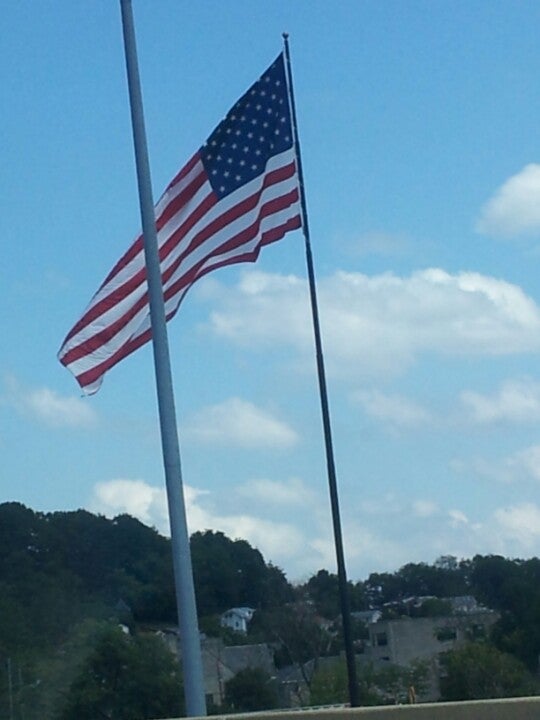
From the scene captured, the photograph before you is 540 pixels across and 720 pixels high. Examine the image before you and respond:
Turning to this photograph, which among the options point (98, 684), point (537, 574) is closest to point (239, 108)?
point (98, 684)

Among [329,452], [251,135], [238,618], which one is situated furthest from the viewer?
[238,618]

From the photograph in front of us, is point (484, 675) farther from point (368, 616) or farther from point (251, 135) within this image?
point (251, 135)

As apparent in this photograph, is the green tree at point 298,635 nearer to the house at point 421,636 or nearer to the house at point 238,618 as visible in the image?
the house at point 421,636

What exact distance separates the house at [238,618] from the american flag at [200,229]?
6622 cm

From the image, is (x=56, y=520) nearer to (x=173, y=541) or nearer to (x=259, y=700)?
(x=259, y=700)

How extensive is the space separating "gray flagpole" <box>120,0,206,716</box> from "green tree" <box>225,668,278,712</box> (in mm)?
43097

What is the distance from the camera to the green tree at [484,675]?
165 ft

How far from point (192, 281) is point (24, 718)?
1649 inches

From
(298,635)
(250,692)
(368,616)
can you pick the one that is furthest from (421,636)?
(368,616)

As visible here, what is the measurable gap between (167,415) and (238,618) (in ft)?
226

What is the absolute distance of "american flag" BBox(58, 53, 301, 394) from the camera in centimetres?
1423

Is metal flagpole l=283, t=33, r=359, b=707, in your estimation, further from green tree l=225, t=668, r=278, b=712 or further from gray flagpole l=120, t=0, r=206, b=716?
green tree l=225, t=668, r=278, b=712

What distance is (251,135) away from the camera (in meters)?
14.8

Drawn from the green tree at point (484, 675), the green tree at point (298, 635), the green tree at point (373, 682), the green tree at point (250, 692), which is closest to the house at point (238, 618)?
the green tree at point (298, 635)
